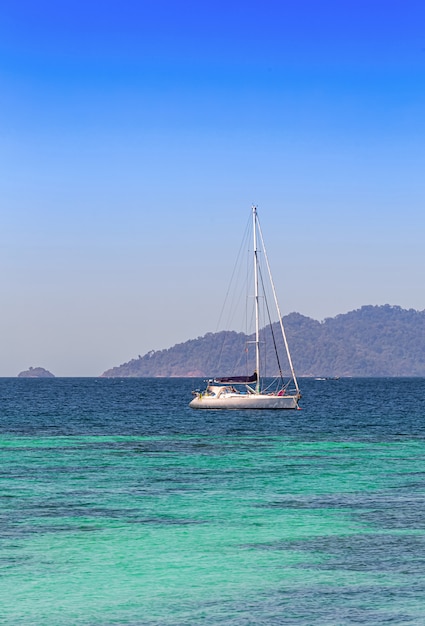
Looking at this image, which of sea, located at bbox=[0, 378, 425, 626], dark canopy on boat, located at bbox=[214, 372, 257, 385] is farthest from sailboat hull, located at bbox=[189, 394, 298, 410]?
sea, located at bbox=[0, 378, 425, 626]

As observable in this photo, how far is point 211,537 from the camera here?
3167cm

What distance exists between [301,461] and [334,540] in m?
26.5

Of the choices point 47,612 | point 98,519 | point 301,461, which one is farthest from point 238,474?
point 47,612

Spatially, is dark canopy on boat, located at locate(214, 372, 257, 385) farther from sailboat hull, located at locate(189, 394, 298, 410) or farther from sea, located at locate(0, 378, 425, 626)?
sea, located at locate(0, 378, 425, 626)

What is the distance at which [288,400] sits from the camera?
11444 cm

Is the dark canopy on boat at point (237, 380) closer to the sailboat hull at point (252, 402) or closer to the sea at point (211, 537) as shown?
the sailboat hull at point (252, 402)

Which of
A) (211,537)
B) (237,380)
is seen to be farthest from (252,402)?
(211,537)

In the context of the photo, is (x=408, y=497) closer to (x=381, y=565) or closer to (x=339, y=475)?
(x=339, y=475)

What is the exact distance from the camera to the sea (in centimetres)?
2320

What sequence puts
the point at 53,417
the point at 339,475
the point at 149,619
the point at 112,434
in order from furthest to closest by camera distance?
1. the point at 53,417
2. the point at 112,434
3. the point at 339,475
4. the point at 149,619

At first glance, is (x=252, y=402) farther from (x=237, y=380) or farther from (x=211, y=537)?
(x=211, y=537)

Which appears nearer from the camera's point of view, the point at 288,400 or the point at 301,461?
the point at 301,461

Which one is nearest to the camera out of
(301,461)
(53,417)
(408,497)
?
(408,497)

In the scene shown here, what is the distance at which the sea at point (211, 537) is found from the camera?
76.1 feet
